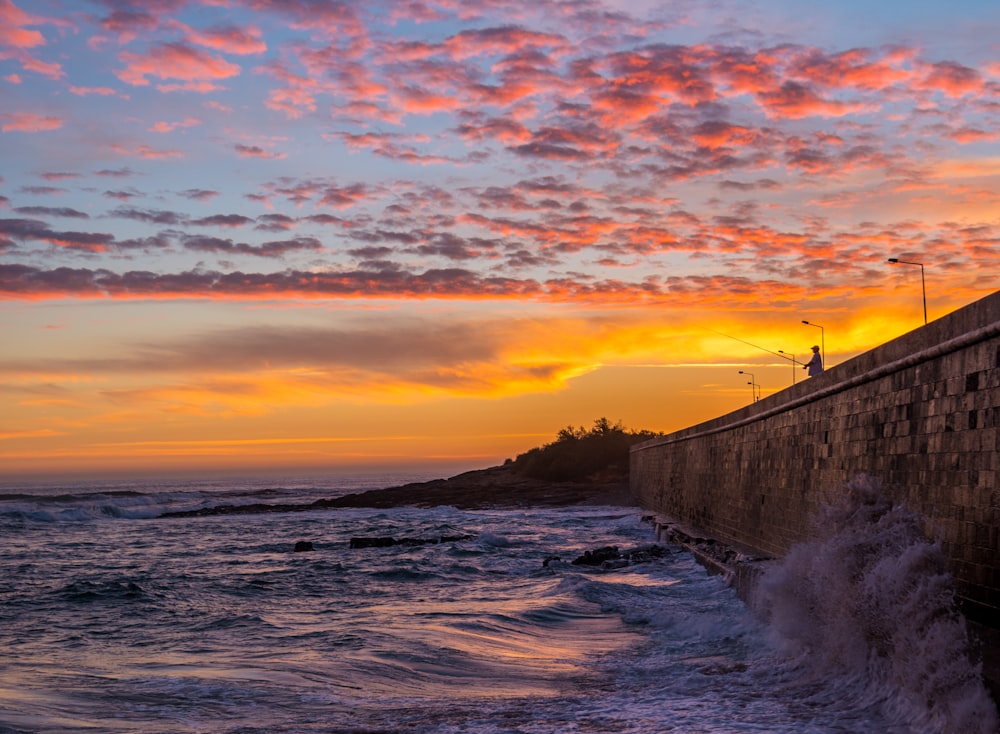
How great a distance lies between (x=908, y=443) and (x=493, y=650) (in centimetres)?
574

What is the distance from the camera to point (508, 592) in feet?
63.1

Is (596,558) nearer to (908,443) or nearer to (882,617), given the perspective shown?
(908,443)

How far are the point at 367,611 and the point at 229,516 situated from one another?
122ft

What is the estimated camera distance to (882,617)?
8688 millimetres

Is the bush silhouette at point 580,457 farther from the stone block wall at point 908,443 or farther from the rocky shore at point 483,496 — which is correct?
the stone block wall at point 908,443

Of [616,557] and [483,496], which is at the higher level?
[483,496]

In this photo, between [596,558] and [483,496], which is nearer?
[596,558]

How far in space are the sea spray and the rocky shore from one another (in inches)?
1715

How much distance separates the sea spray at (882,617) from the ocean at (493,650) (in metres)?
0.02

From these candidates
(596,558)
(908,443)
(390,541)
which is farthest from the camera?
(390,541)

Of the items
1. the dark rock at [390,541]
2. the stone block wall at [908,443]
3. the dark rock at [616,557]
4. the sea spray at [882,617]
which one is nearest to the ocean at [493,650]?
the sea spray at [882,617]

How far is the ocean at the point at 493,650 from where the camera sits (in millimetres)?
8234

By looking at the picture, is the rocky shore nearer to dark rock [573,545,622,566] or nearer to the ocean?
dark rock [573,545,622,566]

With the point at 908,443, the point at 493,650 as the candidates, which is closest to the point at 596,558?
the point at 493,650
